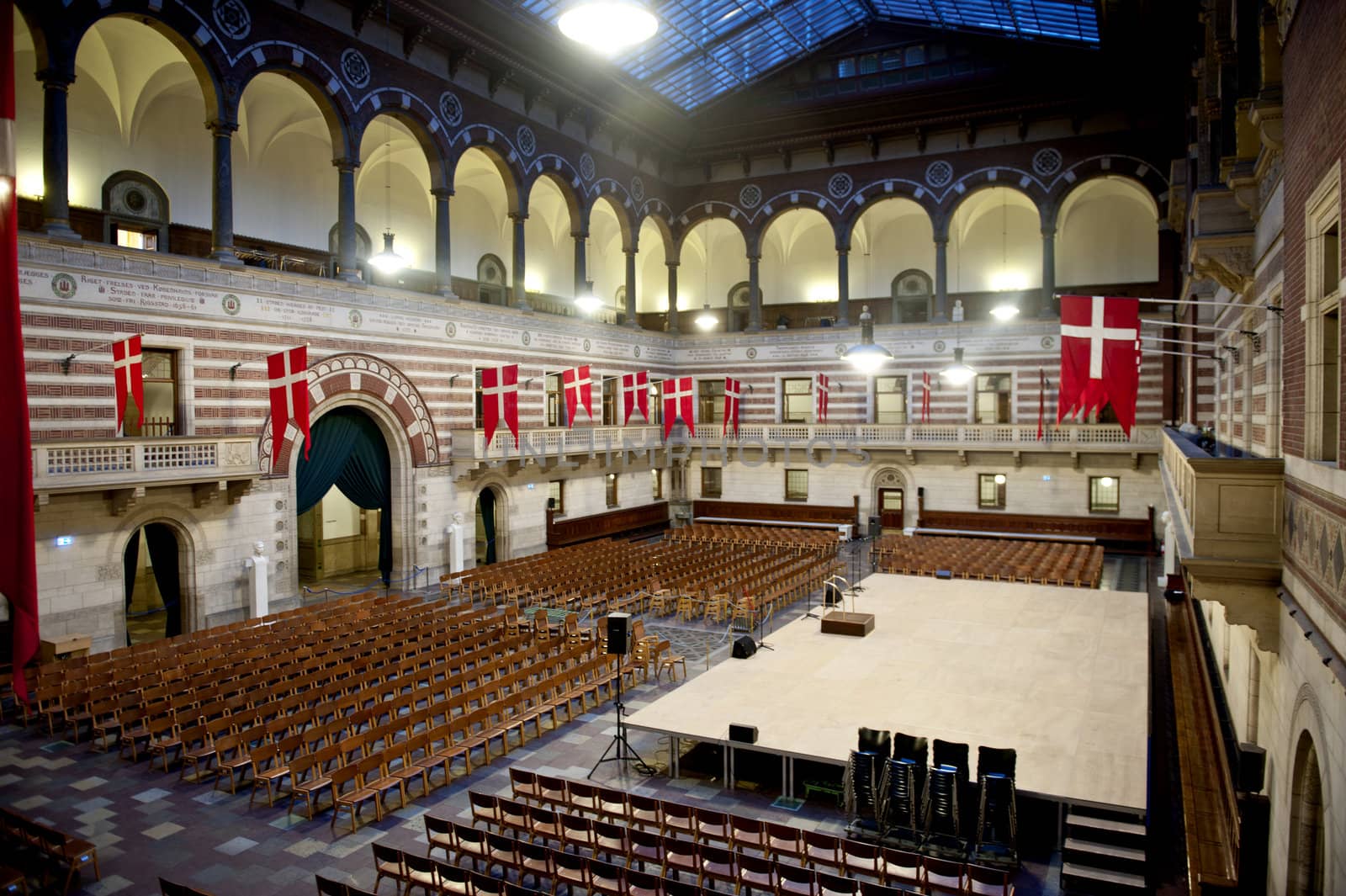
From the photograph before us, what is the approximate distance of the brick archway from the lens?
21094 mm

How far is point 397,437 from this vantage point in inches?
953

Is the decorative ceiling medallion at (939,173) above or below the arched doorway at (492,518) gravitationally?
above

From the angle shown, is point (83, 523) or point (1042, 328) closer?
point (83, 523)

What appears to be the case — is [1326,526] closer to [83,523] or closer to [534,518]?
[83,523]

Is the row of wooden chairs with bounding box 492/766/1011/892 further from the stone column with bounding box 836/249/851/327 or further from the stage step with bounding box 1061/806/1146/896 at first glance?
the stone column with bounding box 836/249/851/327

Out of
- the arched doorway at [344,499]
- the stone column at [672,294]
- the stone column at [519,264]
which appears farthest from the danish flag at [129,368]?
the stone column at [672,294]

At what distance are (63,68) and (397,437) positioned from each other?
1108cm

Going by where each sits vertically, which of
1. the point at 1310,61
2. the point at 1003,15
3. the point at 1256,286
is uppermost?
the point at 1003,15

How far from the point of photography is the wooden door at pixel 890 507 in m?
34.3

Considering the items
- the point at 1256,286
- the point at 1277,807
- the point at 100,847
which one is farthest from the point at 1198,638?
the point at 100,847

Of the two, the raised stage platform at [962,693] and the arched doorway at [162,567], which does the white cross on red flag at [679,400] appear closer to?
the raised stage platform at [962,693]

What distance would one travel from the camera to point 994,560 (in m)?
24.5

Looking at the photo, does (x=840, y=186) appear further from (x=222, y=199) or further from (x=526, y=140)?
(x=222, y=199)

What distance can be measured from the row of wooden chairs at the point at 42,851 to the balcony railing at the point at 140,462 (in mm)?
8263
